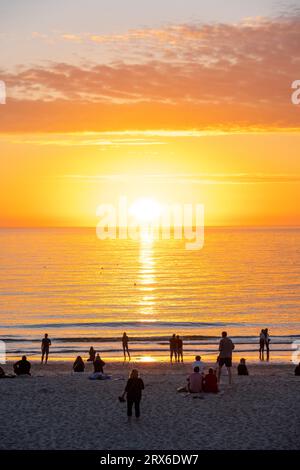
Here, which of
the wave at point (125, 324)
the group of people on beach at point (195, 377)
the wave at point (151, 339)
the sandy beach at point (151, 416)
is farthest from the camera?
the wave at point (125, 324)

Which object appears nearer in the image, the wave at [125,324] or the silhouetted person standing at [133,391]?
the silhouetted person standing at [133,391]

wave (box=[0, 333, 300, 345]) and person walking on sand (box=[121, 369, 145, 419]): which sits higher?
wave (box=[0, 333, 300, 345])

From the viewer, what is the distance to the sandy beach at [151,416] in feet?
50.2

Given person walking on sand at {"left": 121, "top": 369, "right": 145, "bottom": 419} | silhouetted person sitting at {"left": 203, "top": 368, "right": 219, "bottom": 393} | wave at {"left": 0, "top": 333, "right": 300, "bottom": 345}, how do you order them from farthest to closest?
wave at {"left": 0, "top": 333, "right": 300, "bottom": 345} < silhouetted person sitting at {"left": 203, "top": 368, "right": 219, "bottom": 393} < person walking on sand at {"left": 121, "top": 369, "right": 145, "bottom": 419}

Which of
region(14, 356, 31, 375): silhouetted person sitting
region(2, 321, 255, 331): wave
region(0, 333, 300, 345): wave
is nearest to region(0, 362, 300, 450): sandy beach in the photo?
region(14, 356, 31, 375): silhouetted person sitting

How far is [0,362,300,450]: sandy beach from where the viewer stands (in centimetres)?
1529

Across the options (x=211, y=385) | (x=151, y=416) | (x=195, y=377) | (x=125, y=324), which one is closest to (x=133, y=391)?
(x=151, y=416)

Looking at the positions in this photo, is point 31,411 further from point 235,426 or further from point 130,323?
point 130,323

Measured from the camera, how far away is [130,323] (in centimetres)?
5769

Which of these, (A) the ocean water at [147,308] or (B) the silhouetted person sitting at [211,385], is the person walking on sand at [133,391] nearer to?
(B) the silhouetted person sitting at [211,385]

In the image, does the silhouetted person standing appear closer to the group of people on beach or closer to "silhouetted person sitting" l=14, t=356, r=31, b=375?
the group of people on beach

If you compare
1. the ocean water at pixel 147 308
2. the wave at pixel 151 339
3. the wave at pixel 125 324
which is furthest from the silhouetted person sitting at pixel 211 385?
the wave at pixel 125 324

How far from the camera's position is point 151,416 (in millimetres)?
17984
